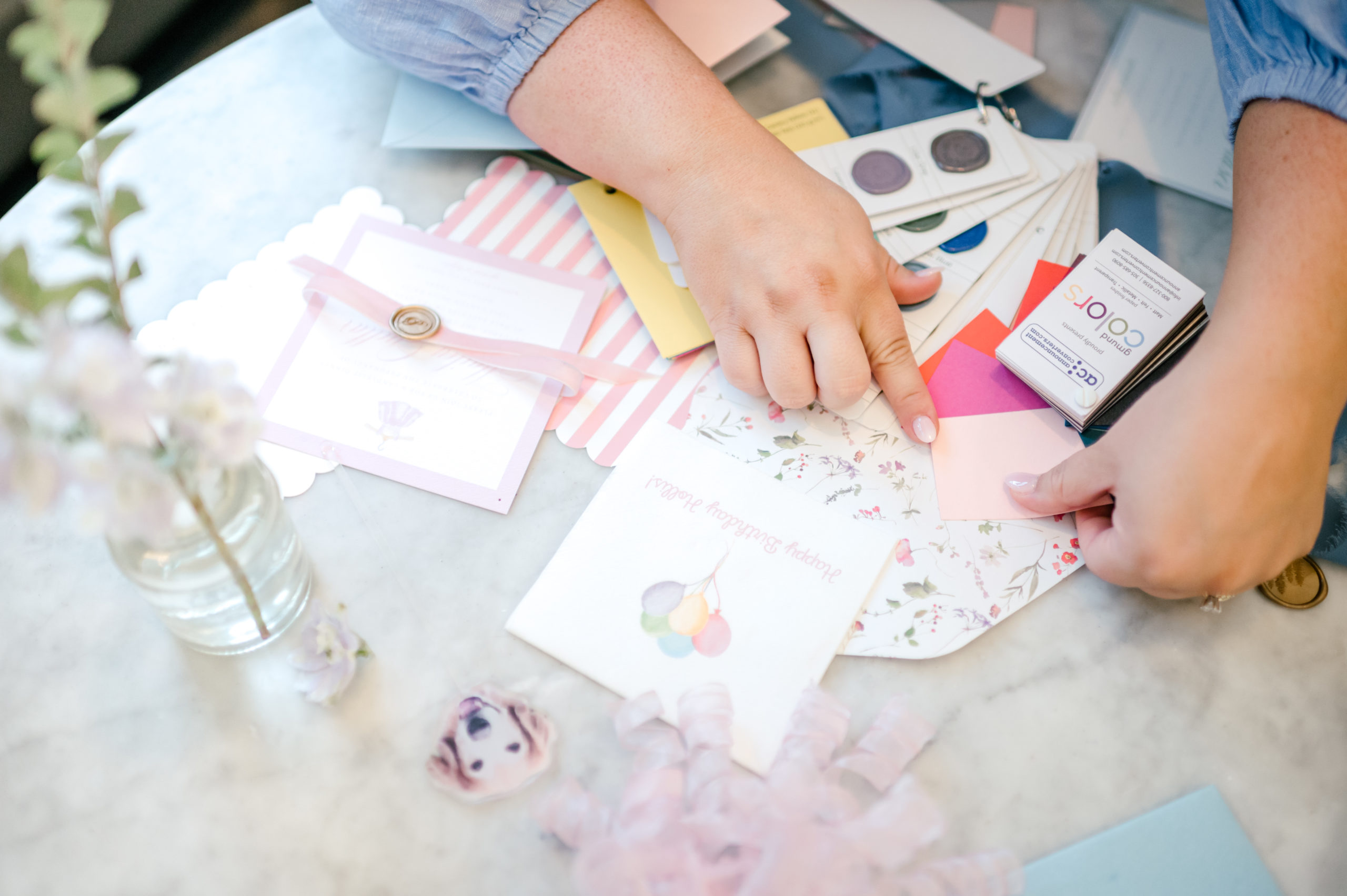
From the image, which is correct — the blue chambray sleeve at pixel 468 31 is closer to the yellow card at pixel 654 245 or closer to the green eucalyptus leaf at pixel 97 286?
the yellow card at pixel 654 245

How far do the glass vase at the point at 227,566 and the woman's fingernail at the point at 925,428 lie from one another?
1.61 feet

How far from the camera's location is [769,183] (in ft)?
2.42

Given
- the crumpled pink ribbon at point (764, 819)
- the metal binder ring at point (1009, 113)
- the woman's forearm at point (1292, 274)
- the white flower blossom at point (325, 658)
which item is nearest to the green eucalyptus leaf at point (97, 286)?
the white flower blossom at point (325, 658)

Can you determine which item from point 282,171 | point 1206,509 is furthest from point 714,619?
point 282,171

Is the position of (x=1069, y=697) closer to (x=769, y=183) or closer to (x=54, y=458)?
(x=769, y=183)

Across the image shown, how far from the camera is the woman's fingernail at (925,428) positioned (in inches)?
27.8

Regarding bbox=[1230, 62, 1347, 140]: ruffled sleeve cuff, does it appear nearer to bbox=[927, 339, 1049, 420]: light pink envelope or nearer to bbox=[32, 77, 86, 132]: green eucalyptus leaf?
bbox=[927, 339, 1049, 420]: light pink envelope

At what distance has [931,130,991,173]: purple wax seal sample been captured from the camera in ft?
2.71

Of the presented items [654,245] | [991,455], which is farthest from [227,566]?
[991,455]

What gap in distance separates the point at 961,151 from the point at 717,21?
0.29 meters

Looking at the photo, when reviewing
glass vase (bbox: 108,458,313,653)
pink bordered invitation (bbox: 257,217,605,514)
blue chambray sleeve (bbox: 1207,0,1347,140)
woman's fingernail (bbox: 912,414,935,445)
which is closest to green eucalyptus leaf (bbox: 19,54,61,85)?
glass vase (bbox: 108,458,313,653)

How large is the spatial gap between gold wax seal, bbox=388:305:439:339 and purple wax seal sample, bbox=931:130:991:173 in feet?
1.65

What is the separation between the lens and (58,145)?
0.38 m

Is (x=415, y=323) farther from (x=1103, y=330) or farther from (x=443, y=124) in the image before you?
(x=1103, y=330)
